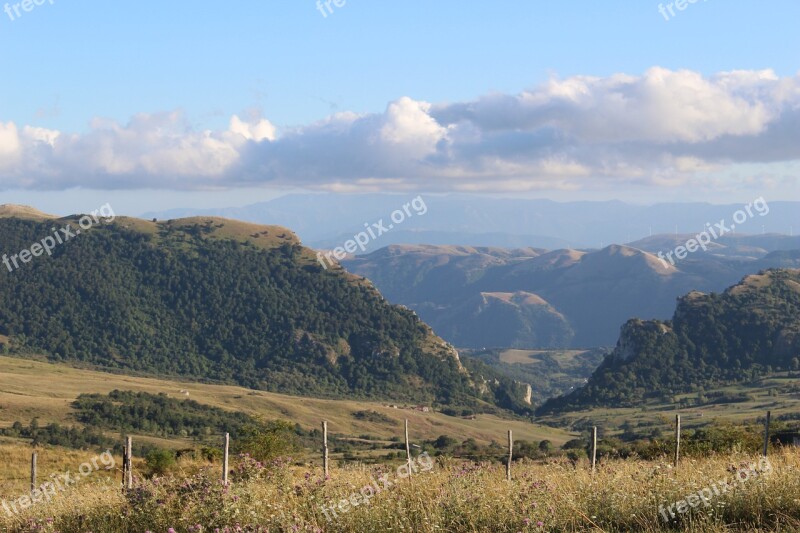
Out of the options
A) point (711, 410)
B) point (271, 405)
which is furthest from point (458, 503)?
point (711, 410)

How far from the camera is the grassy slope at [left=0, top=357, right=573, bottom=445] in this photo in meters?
115

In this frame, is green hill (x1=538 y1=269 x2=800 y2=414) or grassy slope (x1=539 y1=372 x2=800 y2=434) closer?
grassy slope (x1=539 y1=372 x2=800 y2=434)

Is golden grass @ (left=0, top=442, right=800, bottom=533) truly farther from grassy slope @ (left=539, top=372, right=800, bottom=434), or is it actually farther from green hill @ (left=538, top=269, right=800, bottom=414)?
green hill @ (left=538, top=269, right=800, bottom=414)

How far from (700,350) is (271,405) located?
101635mm

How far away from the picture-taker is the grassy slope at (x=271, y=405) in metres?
115

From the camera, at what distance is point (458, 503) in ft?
40.8

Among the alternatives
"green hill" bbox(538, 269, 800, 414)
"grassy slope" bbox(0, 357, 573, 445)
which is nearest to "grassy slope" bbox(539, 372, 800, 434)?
"green hill" bbox(538, 269, 800, 414)

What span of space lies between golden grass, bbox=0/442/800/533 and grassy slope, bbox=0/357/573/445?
9316 centimetres

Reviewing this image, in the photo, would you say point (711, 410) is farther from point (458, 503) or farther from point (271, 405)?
point (458, 503)

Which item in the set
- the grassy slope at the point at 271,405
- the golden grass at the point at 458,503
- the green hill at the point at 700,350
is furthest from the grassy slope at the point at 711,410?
the golden grass at the point at 458,503

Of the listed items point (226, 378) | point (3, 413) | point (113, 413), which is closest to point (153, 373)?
point (226, 378)

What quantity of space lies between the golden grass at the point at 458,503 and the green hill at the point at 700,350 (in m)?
157

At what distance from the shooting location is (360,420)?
132 m

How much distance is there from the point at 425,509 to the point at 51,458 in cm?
2651
